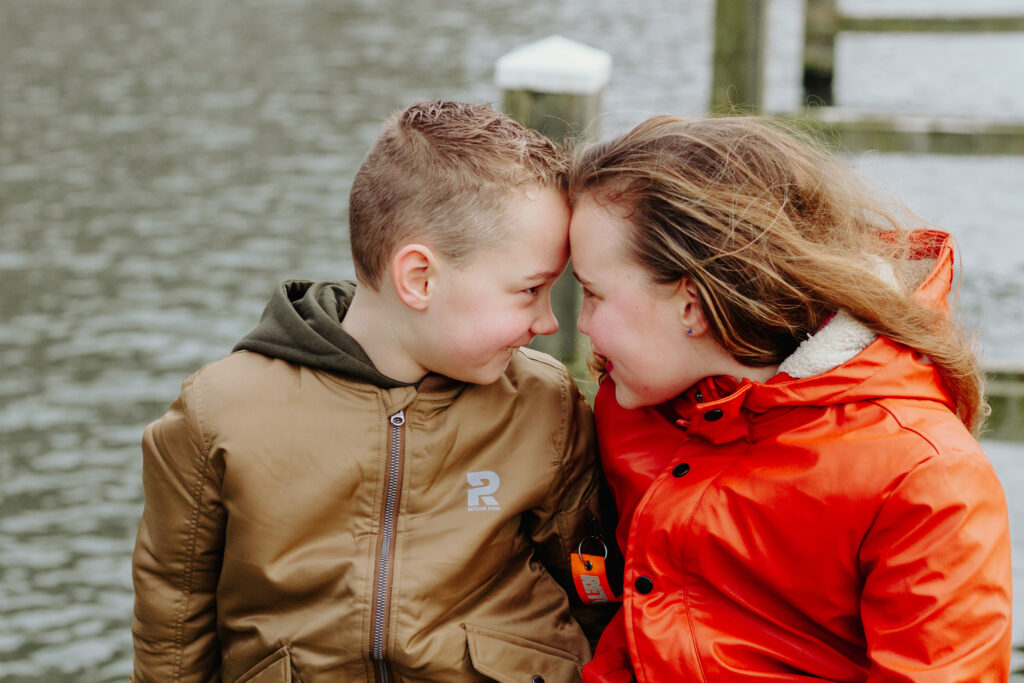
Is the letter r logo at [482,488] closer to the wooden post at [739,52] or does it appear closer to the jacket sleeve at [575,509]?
the jacket sleeve at [575,509]

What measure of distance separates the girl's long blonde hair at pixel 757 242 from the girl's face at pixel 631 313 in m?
0.03

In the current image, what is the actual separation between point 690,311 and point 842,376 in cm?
27

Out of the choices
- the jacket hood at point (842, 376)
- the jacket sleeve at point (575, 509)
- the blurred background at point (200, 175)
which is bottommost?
the blurred background at point (200, 175)

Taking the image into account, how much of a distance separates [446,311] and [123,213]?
20.2 ft

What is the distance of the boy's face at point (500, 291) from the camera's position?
199 centimetres

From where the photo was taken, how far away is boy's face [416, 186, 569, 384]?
78.4 inches

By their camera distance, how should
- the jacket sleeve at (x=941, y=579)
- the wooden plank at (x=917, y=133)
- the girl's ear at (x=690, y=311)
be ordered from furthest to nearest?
the wooden plank at (x=917, y=133), the girl's ear at (x=690, y=311), the jacket sleeve at (x=941, y=579)

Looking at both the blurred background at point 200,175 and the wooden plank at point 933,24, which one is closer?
the blurred background at point 200,175

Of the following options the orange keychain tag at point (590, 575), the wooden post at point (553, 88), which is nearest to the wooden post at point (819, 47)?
the wooden post at point (553, 88)

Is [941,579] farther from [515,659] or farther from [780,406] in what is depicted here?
[515,659]

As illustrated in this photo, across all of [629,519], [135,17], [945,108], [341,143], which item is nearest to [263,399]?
[629,519]

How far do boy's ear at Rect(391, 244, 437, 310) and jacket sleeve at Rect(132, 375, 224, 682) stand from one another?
0.37 m

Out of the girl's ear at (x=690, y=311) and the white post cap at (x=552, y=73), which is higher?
the white post cap at (x=552, y=73)

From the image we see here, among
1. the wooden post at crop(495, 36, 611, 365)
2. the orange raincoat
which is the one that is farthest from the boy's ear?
the wooden post at crop(495, 36, 611, 365)
